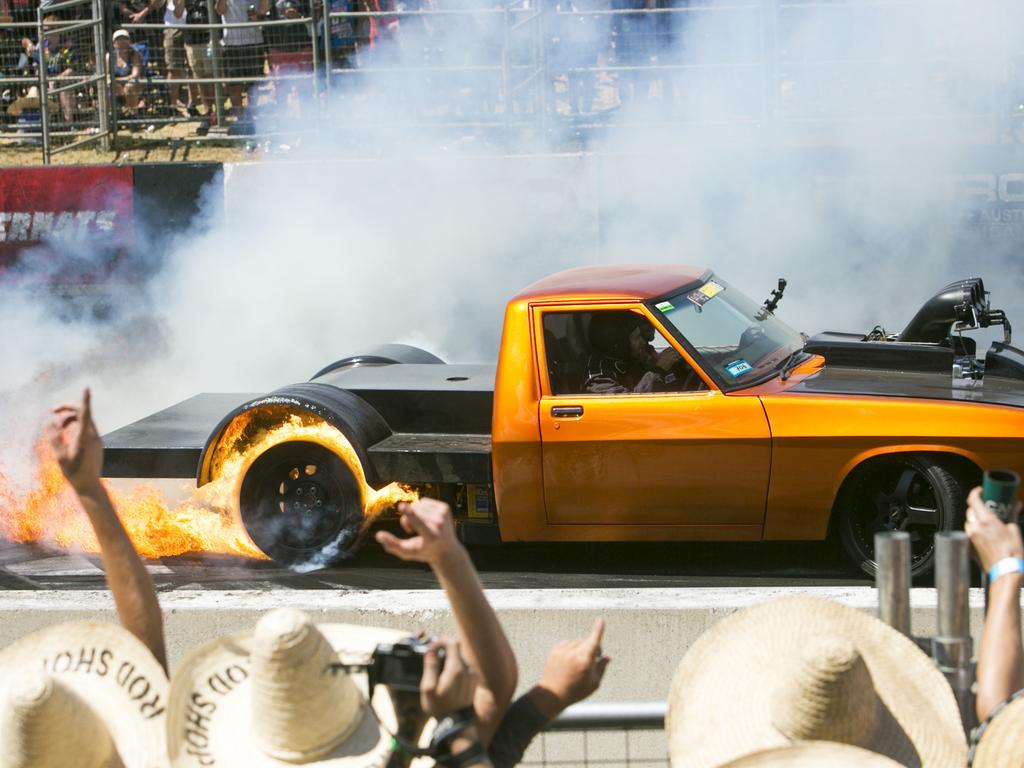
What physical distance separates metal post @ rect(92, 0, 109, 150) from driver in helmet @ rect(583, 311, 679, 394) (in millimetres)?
8638

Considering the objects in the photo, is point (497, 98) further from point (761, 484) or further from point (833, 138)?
point (761, 484)

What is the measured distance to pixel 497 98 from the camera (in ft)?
39.7

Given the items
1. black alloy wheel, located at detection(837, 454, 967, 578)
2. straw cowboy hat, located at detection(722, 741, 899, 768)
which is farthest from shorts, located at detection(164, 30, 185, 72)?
straw cowboy hat, located at detection(722, 741, 899, 768)

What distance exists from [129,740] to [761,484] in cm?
353

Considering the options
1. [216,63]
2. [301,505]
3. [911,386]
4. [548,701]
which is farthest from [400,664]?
[216,63]

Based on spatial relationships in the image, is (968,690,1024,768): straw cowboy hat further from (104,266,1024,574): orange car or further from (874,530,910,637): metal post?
(104,266,1024,574): orange car

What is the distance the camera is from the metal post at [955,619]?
2426 mm

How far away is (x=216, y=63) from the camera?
1293cm

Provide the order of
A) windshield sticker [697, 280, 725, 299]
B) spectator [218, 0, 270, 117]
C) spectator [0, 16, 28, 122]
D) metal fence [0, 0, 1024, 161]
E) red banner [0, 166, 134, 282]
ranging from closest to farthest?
1. windshield sticker [697, 280, 725, 299]
2. metal fence [0, 0, 1024, 161]
3. red banner [0, 166, 134, 282]
4. spectator [218, 0, 270, 117]
5. spectator [0, 16, 28, 122]

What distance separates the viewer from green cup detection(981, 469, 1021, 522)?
2.37 m

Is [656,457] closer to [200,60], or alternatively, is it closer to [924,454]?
[924,454]

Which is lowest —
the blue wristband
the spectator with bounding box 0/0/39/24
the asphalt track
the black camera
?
the asphalt track

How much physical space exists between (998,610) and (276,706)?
4.18 ft

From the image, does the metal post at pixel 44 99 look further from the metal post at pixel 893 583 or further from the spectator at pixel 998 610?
the spectator at pixel 998 610
